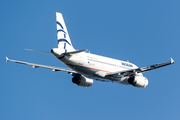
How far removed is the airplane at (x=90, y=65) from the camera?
4538cm

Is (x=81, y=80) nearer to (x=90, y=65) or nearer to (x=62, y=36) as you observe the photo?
(x=90, y=65)

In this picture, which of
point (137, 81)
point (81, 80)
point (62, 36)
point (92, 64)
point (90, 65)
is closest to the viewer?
point (62, 36)

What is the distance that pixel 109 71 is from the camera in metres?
50.2

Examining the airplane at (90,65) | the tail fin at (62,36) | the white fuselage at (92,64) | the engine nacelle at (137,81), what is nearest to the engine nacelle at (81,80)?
the airplane at (90,65)

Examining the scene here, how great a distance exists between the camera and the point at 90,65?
4741 centimetres

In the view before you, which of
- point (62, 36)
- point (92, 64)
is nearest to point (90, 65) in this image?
point (92, 64)

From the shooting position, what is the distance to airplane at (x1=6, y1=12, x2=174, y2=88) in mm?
45375

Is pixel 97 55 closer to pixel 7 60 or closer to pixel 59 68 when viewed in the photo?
pixel 59 68

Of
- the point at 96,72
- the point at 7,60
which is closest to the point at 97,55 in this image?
the point at 96,72

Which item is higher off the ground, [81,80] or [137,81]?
[81,80]

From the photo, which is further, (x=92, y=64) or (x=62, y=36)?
(x=92, y=64)

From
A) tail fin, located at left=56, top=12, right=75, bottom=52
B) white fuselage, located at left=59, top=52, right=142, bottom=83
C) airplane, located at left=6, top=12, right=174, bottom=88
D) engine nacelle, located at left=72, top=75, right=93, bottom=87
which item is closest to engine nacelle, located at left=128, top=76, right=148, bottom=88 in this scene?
airplane, located at left=6, top=12, right=174, bottom=88

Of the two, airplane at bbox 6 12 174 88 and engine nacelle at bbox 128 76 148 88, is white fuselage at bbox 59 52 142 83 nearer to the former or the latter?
airplane at bbox 6 12 174 88

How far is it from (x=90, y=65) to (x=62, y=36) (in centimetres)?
583
